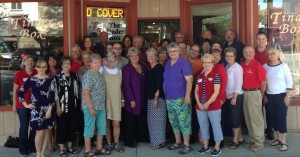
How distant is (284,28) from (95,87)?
12.8 feet

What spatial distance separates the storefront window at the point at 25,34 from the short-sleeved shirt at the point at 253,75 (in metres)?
3.58

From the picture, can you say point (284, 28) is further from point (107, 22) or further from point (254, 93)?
point (107, 22)

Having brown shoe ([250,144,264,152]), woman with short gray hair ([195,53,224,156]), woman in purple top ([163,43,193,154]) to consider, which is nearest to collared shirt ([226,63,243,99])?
woman with short gray hair ([195,53,224,156])

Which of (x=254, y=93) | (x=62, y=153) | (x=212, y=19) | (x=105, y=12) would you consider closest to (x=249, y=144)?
(x=254, y=93)

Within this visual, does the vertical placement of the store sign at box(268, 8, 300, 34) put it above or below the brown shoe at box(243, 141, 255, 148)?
above

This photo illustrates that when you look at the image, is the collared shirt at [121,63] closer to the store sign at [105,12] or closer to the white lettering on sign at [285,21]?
the store sign at [105,12]

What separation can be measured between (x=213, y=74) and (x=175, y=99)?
2.35 ft

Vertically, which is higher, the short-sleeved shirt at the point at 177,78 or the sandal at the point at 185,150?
the short-sleeved shirt at the point at 177,78

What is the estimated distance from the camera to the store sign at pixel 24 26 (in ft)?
23.7

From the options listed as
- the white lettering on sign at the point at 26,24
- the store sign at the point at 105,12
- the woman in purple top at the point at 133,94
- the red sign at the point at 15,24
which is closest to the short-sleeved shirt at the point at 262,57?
the woman in purple top at the point at 133,94

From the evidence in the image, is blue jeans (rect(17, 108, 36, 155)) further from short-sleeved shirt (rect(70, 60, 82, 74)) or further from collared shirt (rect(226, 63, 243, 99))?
collared shirt (rect(226, 63, 243, 99))

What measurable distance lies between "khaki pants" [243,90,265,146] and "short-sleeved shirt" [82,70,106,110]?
90.0 inches

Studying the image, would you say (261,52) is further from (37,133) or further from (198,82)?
(37,133)

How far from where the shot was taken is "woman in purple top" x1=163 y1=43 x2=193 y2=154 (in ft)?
19.1
